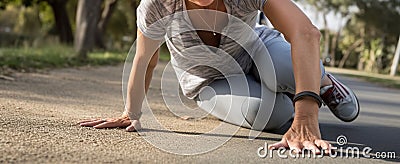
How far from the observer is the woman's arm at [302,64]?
7.23ft

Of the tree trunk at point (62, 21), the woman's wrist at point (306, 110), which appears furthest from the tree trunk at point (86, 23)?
the tree trunk at point (62, 21)

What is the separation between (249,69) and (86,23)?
30.0 ft

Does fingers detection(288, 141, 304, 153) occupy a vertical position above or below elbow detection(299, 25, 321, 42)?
below

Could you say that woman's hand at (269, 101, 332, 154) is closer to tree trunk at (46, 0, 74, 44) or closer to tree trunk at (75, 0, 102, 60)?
tree trunk at (75, 0, 102, 60)

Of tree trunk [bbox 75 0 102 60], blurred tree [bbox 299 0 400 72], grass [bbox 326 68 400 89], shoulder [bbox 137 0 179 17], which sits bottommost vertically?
blurred tree [bbox 299 0 400 72]

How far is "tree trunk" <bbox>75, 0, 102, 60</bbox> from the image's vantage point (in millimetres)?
11664

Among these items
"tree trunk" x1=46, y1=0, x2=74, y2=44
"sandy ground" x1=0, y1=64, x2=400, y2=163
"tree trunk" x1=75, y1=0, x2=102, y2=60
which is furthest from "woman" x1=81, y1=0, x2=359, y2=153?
"tree trunk" x1=46, y1=0, x2=74, y2=44

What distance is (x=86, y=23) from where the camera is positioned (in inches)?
466

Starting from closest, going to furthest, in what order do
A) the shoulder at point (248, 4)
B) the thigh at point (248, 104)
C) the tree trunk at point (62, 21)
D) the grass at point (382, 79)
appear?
the shoulder at point (248, 4)
the thigh at point (248, 104)
the grass at point (382, 79)
the tree trunk at point (62, 21)

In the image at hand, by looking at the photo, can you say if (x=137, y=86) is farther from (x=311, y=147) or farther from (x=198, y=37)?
(x=311, y=147)

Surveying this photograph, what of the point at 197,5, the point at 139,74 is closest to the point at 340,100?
the point at 197,5

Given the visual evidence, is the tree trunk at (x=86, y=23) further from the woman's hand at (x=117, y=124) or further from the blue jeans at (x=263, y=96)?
the woman's hand at (x=117, y=124)

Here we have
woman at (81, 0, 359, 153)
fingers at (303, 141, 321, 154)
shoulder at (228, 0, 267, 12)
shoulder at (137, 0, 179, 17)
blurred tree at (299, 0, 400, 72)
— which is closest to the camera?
fingers at (303, 141, 321, 154)

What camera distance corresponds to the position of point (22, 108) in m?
3.18
